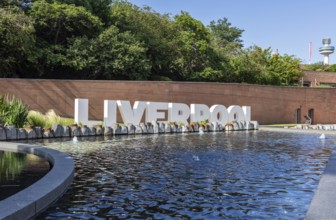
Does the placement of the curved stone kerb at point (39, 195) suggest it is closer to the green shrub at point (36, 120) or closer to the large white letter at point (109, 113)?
the green shrub at point (36, 120)

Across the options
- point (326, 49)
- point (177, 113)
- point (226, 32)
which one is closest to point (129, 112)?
point (177, 113)

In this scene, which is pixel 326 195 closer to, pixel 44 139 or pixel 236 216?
pixel 236 216

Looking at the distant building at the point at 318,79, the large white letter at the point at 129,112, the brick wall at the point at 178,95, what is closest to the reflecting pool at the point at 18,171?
the large white letter at the point at 129,112

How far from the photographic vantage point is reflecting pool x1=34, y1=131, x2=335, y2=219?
543 cm

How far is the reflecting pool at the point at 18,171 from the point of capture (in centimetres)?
658

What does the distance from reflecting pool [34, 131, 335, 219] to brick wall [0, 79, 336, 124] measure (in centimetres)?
1652

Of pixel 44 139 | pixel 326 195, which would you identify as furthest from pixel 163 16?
pixel 326 195

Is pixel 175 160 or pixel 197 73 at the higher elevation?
pixel 197 73

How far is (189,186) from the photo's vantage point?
281 inches

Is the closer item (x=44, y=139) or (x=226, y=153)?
(x=226, y=153)

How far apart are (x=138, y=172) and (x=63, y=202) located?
2.80 m

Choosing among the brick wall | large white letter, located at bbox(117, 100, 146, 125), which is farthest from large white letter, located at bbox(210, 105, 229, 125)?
large white letter, located at bbox(117, 100, 146, 125)

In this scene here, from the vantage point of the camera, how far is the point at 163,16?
42781mm

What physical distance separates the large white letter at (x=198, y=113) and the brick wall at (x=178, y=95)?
4.81 metres
